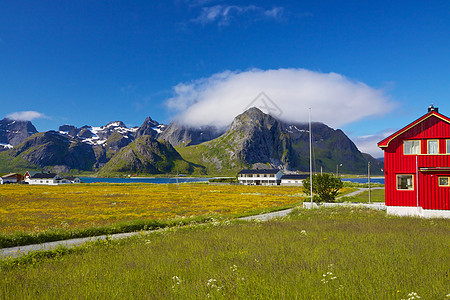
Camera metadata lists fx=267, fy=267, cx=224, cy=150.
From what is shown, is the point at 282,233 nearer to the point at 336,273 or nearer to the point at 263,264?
the point at 263,264

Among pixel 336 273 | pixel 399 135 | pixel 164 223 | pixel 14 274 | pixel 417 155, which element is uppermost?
pixel 399 135

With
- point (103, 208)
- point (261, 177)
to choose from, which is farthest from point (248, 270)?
point (261, 177)

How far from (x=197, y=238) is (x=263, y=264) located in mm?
7153

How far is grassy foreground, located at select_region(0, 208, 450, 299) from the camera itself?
755cm

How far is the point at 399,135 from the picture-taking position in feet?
94.1

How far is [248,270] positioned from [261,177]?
15524 centimetres

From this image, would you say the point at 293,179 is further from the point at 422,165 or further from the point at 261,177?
the point at 422,165

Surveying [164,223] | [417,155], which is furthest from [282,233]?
[417,155]

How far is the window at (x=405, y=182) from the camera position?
28111 mm

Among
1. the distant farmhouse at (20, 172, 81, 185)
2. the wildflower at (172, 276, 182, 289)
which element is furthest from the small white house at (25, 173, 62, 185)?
the wildflower at (172, 276, 182, 289)

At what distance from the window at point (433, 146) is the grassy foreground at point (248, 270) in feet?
50.7

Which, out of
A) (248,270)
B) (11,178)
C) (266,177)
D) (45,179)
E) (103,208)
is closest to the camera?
(248,270)

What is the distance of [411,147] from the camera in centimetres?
2827

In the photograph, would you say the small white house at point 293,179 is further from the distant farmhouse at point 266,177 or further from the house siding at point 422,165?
the house siding at point 422,165
